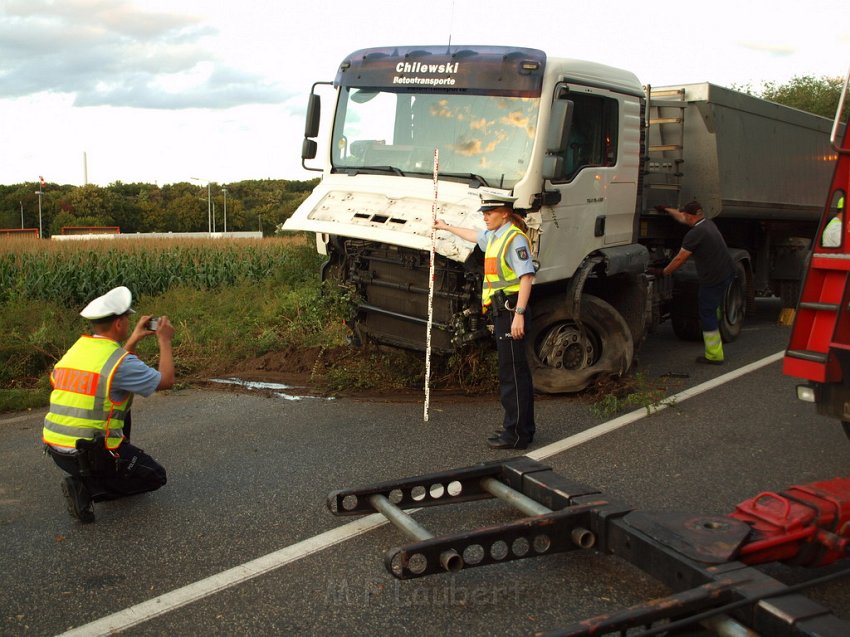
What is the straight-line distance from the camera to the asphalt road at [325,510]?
12.8 ft

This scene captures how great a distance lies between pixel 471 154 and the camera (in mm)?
7688

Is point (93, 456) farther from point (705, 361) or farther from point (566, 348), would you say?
point (705, 361)

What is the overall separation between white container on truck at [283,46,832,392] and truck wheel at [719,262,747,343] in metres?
1.74

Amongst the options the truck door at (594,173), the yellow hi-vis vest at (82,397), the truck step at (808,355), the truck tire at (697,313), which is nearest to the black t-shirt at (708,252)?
the truck tire at (697,313)

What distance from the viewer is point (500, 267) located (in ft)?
21.3

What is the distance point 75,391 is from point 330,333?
5449mm

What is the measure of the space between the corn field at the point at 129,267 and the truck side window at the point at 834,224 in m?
11.4

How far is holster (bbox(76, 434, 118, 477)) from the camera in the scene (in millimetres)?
4867

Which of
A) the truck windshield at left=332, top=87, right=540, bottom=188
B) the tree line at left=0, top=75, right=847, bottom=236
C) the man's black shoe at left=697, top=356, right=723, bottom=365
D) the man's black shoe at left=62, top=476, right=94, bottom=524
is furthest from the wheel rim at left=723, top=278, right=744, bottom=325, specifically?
the tree line at left=0, top=75, right=847, bottom=236

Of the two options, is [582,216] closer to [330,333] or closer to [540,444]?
[540,444]

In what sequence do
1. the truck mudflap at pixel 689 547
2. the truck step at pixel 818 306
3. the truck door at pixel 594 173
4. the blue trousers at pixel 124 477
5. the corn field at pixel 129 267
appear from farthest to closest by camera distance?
the corn field at pixel 129 267, the truck door at pixel 594 173, the truck step at pixel 818 306, the blue trousers at pixel 124 477, the truck mudflap at pixel 689 547

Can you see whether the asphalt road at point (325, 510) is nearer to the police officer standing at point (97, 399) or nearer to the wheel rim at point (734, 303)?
the police officer standing at point (97, 399)

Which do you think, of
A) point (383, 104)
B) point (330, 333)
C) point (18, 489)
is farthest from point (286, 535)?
point (330, 333)

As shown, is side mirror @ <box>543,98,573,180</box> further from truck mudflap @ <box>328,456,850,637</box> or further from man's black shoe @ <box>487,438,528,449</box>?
truck mudflap @ <box>328,456,850,637</box>
